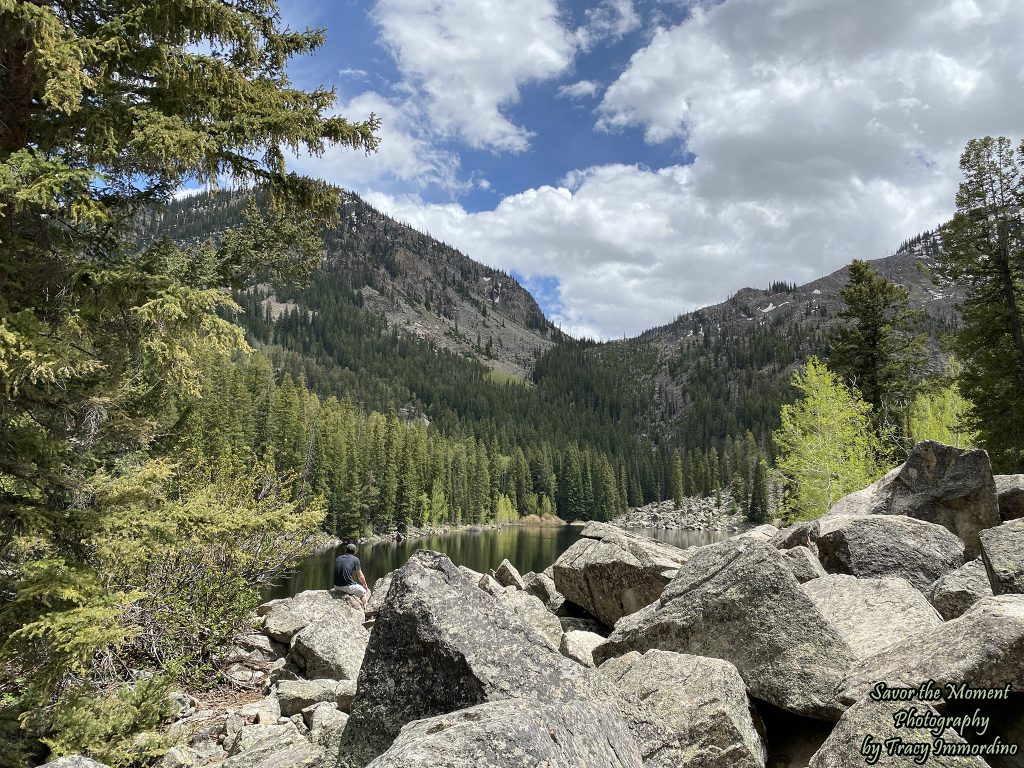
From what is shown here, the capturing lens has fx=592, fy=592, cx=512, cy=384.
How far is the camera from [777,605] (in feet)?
22.3

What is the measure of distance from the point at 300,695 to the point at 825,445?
2879cm

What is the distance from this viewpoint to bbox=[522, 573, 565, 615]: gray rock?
47.6ft

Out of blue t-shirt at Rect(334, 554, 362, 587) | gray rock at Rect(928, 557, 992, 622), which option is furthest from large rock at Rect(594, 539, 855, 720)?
blue t-shirt at Rect(334, 554, 362, 587)

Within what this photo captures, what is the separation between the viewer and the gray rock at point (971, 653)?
450cm

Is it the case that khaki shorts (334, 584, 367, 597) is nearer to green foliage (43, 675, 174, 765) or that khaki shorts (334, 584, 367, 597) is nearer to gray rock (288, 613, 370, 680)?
gray rock (288, 613, 370, 680)

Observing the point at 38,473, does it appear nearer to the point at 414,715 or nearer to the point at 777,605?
the point at 414,715

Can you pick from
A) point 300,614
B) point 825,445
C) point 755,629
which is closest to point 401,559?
point 825,445

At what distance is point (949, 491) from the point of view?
11.5 metres

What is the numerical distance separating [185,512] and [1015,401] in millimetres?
28593

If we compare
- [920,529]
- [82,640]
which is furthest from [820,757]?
[82,640]

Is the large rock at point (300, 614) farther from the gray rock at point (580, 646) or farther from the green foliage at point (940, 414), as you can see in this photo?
the green foliage at point (940, 414)

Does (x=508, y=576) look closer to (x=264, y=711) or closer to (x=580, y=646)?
(x=580, y=646)

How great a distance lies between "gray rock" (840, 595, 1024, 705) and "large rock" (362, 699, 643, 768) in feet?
9.48

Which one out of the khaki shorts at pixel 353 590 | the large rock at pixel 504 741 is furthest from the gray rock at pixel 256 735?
the khaki shorts at pixel 353 590
